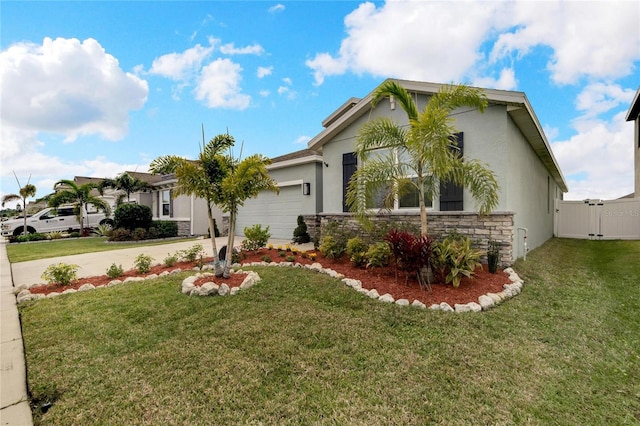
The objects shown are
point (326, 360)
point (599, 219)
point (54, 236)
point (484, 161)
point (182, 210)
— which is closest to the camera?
point (326, 360)

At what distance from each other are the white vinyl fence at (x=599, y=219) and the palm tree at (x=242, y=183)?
49.6 feet

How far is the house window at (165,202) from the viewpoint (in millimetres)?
17700

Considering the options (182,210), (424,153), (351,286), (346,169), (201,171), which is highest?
(346,169)

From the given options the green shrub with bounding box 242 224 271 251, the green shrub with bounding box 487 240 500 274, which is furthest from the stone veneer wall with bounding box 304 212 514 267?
the green shrub with bounding box 242 224 271 251

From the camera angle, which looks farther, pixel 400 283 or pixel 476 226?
pixel 476 226

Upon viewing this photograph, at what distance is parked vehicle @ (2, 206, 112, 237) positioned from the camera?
17.3 m

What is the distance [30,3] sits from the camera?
19.2 feet

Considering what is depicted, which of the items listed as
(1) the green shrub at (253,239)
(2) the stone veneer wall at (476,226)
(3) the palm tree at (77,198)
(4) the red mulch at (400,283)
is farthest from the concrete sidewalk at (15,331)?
(3) the palm tree at (77,198)

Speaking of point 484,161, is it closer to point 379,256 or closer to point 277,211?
point 379,256

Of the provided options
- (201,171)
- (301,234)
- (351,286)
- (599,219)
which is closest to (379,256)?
(351,286)

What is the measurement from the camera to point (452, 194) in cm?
717

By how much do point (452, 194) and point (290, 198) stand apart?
7.11m

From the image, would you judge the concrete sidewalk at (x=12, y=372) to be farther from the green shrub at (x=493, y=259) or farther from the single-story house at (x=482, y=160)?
the single-story house at (x=482, y=160)

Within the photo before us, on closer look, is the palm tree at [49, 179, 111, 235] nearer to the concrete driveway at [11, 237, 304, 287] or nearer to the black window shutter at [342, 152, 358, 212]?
the concrete driveway at [11, 237, 304, 287]
